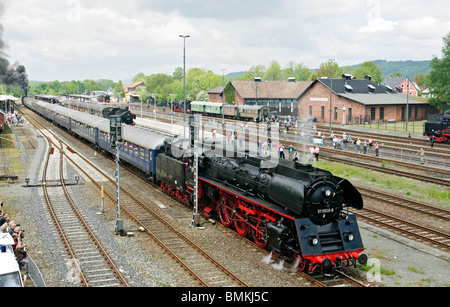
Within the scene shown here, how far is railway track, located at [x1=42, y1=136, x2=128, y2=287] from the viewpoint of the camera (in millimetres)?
13922

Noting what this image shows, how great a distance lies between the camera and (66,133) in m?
59.4

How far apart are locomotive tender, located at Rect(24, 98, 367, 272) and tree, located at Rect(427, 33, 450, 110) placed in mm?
52052

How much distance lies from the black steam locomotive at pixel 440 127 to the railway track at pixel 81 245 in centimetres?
3787

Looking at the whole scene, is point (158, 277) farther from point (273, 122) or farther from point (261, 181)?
point (273, 122)

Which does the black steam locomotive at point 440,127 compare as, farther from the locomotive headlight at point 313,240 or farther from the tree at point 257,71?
the tree at point 257,71

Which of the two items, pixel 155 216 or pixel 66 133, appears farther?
pixel 66 133

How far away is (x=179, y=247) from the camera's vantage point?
666 inches

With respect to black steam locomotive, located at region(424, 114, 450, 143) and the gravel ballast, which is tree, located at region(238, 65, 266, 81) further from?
the gravel ballast

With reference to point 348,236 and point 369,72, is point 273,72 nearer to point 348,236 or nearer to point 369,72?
point 369,72

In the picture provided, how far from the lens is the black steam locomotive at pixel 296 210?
1350 centimetres

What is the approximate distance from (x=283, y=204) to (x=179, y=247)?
4993mm
